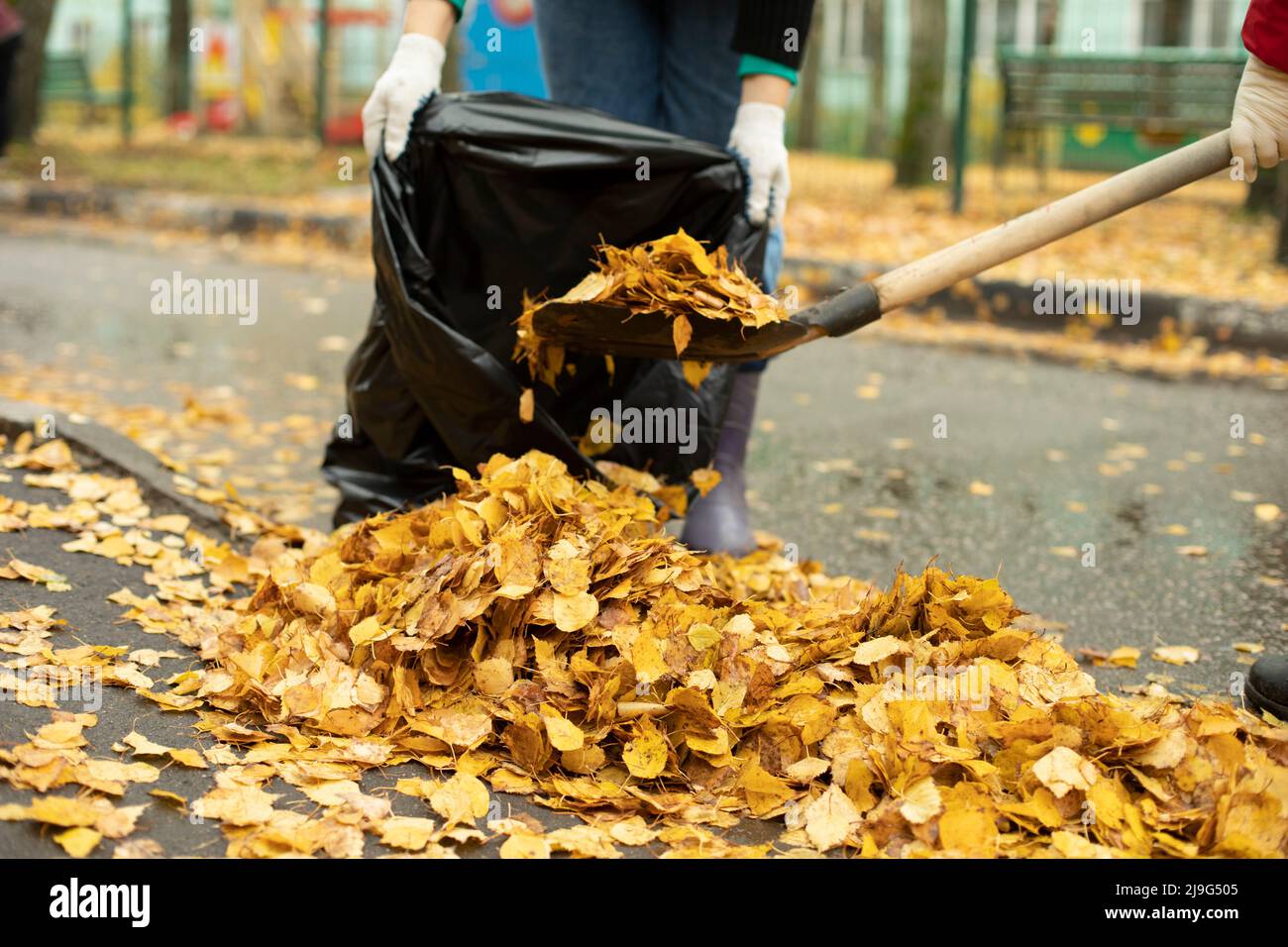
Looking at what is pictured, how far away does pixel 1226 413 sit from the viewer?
15.5ft

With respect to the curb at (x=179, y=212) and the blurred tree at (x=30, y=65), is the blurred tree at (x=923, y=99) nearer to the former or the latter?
the curb at (x=179, y=212)

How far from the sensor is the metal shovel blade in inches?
92.7

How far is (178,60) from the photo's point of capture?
15.3m

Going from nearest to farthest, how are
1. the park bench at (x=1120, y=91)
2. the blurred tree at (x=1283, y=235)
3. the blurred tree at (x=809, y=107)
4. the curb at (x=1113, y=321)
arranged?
1. the curb at (x=1113, y=321)
2. the blurred tree at (x=1283, y=235)
3. the park bench at (x=1120, y=91)
4. the blurred tree at (x=809, y=107)

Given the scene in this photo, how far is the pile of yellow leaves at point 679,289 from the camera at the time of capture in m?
2.33

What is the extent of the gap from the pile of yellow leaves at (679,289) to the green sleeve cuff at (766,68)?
0.60m

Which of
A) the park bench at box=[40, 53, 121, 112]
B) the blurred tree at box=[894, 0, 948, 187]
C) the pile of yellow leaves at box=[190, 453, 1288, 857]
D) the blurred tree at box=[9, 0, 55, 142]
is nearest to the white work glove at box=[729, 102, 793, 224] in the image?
the pile of yellow leaves at box=[190, 453, 1288, 857]

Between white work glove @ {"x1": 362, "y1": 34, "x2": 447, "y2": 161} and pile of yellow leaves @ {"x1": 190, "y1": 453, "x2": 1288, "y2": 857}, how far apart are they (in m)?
0.77

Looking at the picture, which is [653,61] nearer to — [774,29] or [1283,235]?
[774,29]

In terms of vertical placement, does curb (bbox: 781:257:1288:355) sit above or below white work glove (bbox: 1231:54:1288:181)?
below

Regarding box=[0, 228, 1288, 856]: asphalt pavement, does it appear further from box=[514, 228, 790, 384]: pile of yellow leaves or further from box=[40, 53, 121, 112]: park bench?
box=[40, 53, 121, 112]: park bench

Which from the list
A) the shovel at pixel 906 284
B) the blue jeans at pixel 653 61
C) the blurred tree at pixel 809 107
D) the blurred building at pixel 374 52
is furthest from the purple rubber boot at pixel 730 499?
the blurred tree at pixel 809 107

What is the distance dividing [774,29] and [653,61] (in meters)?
0.41

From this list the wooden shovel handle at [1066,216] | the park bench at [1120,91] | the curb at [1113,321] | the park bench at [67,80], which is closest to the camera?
the wooden shovel handle at [1066,216]
